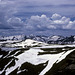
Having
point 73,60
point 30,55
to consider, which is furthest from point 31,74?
point 30,55

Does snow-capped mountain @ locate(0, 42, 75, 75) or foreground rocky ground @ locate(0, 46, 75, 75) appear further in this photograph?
snow-capped mountain @ locate(0, 42, 75, 75)

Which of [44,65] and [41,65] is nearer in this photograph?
[44,65]

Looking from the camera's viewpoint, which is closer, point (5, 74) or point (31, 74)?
point (31, 74)

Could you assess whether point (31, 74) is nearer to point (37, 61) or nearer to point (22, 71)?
point (22, 71)

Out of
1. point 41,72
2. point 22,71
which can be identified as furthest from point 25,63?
point 41,72

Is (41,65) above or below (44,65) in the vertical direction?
below

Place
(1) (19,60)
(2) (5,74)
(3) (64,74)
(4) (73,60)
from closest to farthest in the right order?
(3) (64,74), (4) (73,60), (2) (5,74), (1) (19,60)

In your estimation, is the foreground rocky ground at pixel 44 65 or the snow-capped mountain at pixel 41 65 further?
the snow-capped mountain at pixel 41 65

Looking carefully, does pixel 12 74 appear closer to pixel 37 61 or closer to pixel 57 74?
pixel 37 61

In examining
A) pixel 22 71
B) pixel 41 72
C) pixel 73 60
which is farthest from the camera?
pixel 22 71

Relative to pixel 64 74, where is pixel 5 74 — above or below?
below
